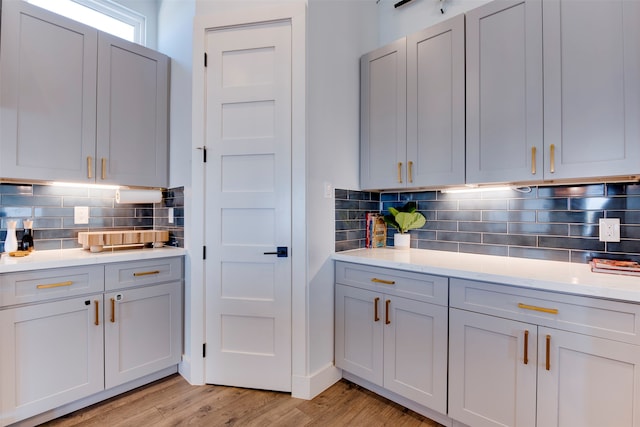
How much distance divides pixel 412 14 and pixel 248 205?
81.4 inches

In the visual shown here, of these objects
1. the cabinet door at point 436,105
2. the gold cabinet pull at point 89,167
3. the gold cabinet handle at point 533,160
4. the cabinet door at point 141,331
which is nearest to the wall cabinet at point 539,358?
the gold cabinet handle at point 533,160

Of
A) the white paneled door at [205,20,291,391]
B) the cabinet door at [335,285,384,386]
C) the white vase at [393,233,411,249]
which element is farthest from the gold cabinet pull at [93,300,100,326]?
the white vase at [393,233,411,249]

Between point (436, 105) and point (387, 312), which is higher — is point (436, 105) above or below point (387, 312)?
above

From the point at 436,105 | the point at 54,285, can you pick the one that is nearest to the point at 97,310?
the point at 54,285

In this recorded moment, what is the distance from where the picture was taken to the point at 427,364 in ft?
5.56

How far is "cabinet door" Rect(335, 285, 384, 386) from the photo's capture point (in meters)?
1.91

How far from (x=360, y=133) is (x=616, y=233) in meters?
1.67

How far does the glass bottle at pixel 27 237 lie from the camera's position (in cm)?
200

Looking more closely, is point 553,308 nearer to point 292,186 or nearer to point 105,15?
point 292,186

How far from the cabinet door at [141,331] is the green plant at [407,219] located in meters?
1.74

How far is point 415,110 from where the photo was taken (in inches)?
81.7

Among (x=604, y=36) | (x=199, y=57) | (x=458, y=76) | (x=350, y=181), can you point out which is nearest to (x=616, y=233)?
(x=604, y=36)

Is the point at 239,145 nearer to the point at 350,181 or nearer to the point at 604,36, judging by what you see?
the point at 350,181

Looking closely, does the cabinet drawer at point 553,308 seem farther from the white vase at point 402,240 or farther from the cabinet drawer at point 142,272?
the cabinet drawer at point 142,272
